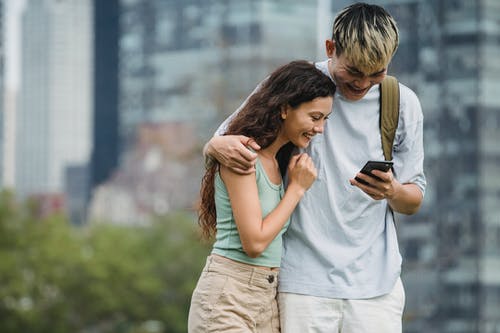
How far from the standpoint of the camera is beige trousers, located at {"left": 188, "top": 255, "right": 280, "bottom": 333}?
4.43m

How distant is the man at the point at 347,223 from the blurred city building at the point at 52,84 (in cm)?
18155

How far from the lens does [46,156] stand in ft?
606

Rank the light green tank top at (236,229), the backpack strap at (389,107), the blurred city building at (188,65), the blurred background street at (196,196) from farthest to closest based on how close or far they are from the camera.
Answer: the blurred city building at (188,65) < the blurred background street at (196,196) < the backpack strap at (389,107) < the light green tank top at (236,229)

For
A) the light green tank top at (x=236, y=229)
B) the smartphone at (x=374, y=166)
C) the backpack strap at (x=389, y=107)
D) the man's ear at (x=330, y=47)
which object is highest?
the man's ear at (x=330, y=47)

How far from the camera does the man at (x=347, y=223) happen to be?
458 centimetres

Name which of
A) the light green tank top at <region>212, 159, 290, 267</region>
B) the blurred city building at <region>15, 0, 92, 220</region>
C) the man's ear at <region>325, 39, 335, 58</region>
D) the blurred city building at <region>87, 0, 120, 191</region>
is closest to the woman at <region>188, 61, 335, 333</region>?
the light green tank top at <region>212, 159, 290, 267</region>

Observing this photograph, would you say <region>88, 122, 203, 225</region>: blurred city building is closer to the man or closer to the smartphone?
the man

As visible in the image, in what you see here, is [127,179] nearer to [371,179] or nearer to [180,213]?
[180,213]

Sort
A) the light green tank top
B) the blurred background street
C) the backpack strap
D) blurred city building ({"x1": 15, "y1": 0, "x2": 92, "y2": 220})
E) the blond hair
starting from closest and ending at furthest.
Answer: the blond hair → the light green tank top → the backpack strap → the blurred background street → blurred city building ({"x1": 15, "y1": 0, "x2": 92, "y2": 220})

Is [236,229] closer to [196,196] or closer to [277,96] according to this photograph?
[277,96]

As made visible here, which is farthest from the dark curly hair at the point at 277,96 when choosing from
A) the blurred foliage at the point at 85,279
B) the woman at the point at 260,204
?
the blurred foliage at the point at 85,279

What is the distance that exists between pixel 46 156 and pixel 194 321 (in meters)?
182

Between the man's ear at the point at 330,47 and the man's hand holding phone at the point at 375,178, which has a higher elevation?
the man's ear at the point at 330,47

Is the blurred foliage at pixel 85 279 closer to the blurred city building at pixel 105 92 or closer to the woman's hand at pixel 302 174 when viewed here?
the woman's hand at pixel 302 174
